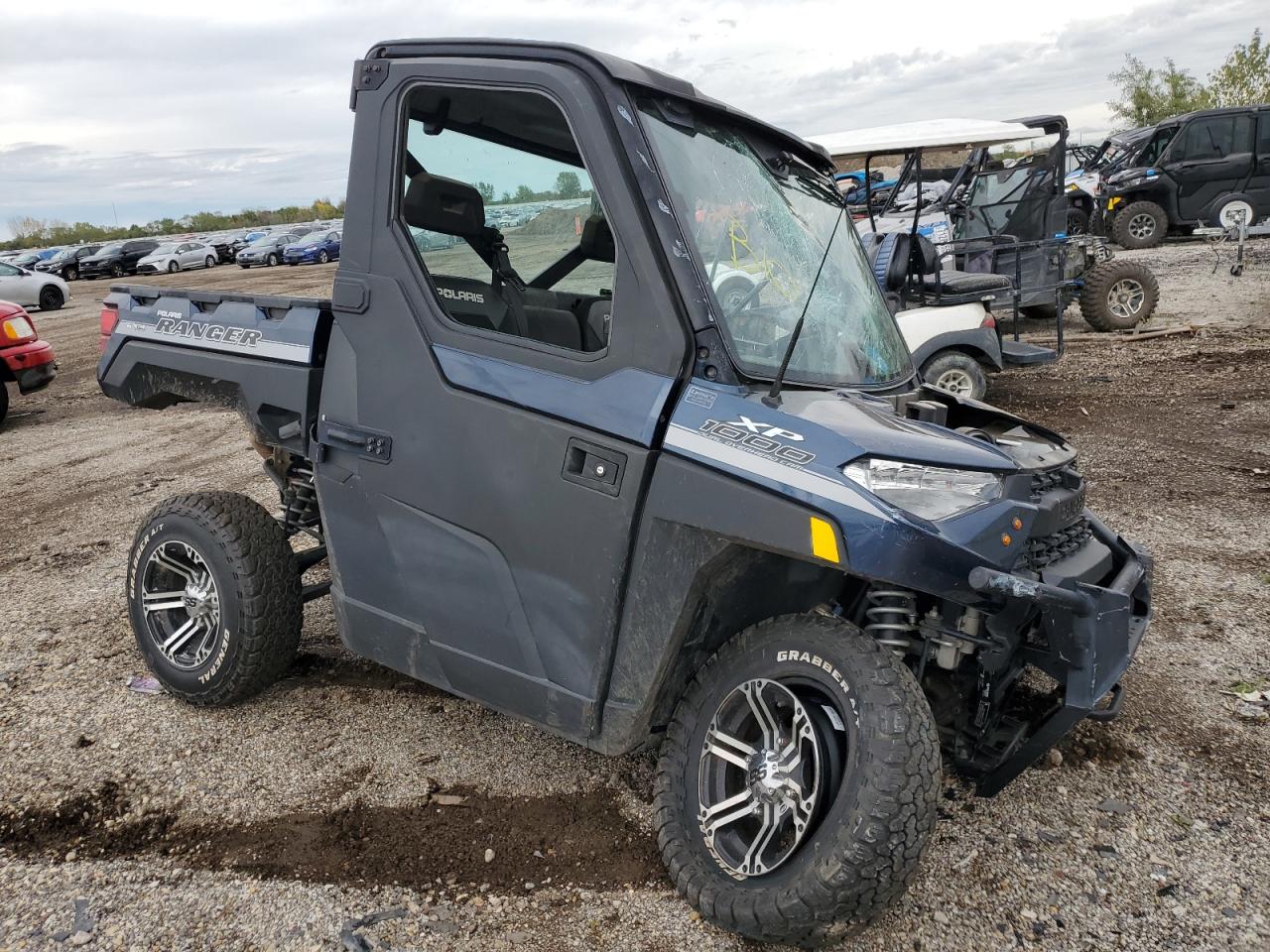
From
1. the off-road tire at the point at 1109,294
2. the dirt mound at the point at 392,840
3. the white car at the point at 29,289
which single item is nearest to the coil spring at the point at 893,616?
the dirt mound at the point at 392,840

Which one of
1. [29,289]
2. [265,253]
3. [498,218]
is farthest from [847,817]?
[265,253]

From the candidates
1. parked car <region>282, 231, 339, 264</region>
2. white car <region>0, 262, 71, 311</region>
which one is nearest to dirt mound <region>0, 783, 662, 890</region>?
white car <region>0, 262, 71, 311</region>

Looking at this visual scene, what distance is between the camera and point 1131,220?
1891 cm

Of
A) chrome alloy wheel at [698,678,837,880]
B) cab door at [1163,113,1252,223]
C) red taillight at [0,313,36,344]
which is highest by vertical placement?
cab door at [1163,113,1252,223]

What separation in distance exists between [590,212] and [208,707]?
2552 mm

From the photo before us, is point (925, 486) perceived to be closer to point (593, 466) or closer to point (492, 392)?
point (593, 466)

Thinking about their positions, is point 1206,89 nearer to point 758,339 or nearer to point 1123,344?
point 1123,344

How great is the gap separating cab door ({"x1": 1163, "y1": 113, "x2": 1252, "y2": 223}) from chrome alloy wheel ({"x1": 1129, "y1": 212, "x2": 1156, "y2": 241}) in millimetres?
647

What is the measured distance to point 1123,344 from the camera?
11406 millimetres

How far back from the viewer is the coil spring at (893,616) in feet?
8.76

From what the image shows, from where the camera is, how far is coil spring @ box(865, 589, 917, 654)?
2.67 metres

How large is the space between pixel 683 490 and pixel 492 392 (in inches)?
28.1

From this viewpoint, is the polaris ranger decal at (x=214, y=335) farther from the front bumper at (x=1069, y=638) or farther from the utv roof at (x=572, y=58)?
the front bumper at (x=1069, y=638)

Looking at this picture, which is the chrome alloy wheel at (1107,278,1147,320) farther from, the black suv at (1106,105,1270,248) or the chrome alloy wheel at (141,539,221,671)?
the chrome alloy wheel at (141,539,221,671)
